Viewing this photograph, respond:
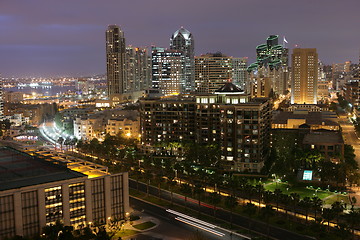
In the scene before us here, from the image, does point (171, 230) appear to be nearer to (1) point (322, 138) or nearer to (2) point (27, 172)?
(2) point (27, 172)

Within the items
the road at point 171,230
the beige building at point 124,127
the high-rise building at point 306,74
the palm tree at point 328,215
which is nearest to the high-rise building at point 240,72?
the high-rise building at point 306,74

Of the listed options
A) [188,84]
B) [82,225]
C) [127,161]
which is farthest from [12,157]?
[188,84]

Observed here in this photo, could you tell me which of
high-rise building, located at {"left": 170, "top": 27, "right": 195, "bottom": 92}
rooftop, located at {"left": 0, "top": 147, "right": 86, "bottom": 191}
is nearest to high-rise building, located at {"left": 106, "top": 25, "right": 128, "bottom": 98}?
high-rise building, located at {"left": 170, "top": 27, "right": 195, "bottom": 92}

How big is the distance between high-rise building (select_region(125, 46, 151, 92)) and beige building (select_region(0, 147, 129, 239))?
110 m

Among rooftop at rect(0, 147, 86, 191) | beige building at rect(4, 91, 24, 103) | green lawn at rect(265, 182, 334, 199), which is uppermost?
beige building at rect(4, 91, 24, 103)

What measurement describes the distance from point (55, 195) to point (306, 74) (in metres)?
103

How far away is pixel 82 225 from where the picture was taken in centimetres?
3447

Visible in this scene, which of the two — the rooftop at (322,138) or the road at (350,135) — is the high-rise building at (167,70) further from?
the rooftop at (322,138)

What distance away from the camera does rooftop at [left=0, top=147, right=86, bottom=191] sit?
3403cm

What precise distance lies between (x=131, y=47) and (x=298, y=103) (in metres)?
69.1

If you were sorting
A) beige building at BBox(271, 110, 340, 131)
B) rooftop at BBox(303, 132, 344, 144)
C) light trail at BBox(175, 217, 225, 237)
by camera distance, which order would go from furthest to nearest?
beige building at BBox(271, 110, 340, 131)
rooftop at BBox(303, 132, 344, 144)
light trail at BBox(175, 217, 225, 237)

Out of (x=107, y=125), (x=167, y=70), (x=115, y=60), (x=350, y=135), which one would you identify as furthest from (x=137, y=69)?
(x=350, y=135)

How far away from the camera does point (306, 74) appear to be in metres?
123

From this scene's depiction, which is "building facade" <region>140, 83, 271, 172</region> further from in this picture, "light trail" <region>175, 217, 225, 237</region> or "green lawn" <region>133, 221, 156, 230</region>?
"green lawn" <region>133, 221, 156, 230</region>
